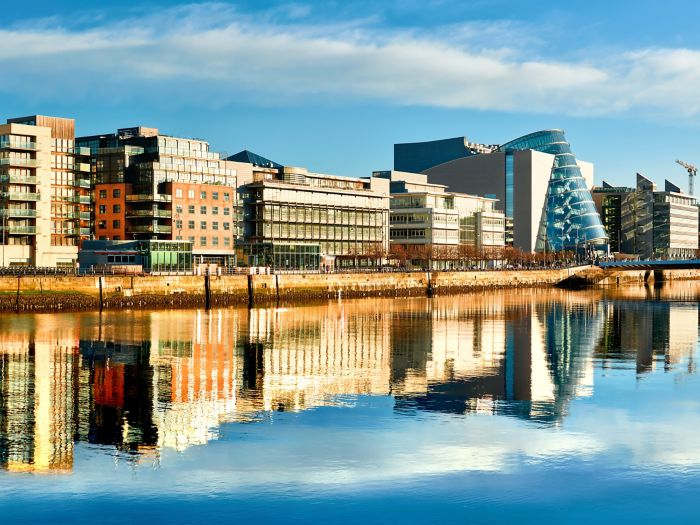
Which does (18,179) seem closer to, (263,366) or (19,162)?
(19,162)

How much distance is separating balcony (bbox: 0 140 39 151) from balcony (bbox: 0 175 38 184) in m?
2.37

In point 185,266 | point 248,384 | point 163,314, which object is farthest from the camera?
point 185,266

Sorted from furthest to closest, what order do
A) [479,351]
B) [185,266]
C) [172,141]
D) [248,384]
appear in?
[172,141], [185,266], [479,351], [248,384]

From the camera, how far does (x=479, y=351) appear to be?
44875 millimetres

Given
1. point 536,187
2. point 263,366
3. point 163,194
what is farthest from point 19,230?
point 536,187

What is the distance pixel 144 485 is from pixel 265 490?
8.64 ft

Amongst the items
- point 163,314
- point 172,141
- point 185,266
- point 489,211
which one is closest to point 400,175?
point 489,211

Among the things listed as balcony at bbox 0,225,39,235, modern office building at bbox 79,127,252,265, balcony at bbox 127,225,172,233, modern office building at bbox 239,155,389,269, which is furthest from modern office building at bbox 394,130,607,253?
balcony at bbox 0,225,39,235

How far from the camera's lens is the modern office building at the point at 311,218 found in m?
102

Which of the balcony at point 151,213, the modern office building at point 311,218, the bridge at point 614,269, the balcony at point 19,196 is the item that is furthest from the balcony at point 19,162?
the bridge at point 614,269

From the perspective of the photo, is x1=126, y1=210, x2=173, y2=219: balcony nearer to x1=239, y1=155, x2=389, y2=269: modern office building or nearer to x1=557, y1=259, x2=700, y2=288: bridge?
x1=239, y1=155, x2=389, y2=269: modern office building

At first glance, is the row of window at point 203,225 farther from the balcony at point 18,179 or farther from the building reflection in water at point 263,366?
the building reflection in water at point 263,366

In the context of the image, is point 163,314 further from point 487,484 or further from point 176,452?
point 487,484

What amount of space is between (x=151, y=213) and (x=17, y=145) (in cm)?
1307
